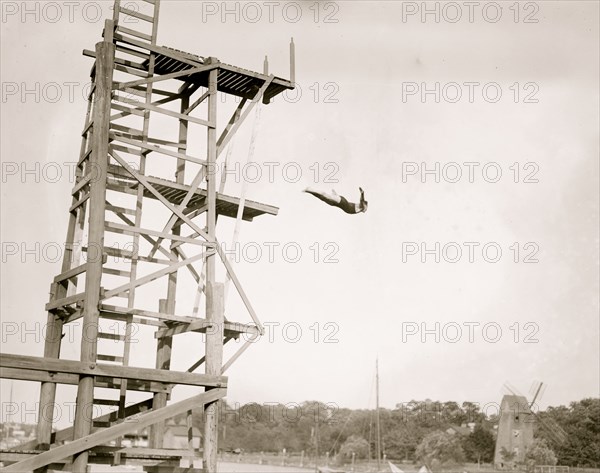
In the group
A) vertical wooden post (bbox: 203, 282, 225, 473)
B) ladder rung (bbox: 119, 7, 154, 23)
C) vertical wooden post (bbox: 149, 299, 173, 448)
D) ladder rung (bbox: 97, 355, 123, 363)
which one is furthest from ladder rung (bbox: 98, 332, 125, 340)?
ladder rung (bbox: 119, 7, 154, 23)

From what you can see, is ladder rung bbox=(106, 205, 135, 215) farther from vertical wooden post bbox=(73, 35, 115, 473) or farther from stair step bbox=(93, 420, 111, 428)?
stair step bbox=(93, 420, 111, 428)

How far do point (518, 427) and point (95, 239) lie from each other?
207 ft

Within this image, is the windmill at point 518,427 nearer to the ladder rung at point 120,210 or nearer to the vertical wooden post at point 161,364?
the vertical wooden post at point 161,364

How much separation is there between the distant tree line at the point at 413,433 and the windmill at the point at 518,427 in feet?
0.97

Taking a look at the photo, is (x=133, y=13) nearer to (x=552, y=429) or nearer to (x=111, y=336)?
(x=111, y=336)

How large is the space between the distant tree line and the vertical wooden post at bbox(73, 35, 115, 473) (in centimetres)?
3604

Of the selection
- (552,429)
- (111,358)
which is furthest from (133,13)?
(552,429)

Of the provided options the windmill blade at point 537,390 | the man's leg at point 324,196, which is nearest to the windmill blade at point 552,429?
the windmill blade at point 537,390

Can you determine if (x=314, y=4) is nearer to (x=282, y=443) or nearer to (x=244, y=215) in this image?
(x=244, y=215)

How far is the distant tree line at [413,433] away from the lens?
65.2 meters

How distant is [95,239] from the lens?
928 cm

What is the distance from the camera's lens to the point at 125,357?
10.3 meters

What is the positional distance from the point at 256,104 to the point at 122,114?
2.16 metres

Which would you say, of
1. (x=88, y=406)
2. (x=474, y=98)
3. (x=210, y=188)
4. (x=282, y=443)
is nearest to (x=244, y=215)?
(x=210, y=188)
